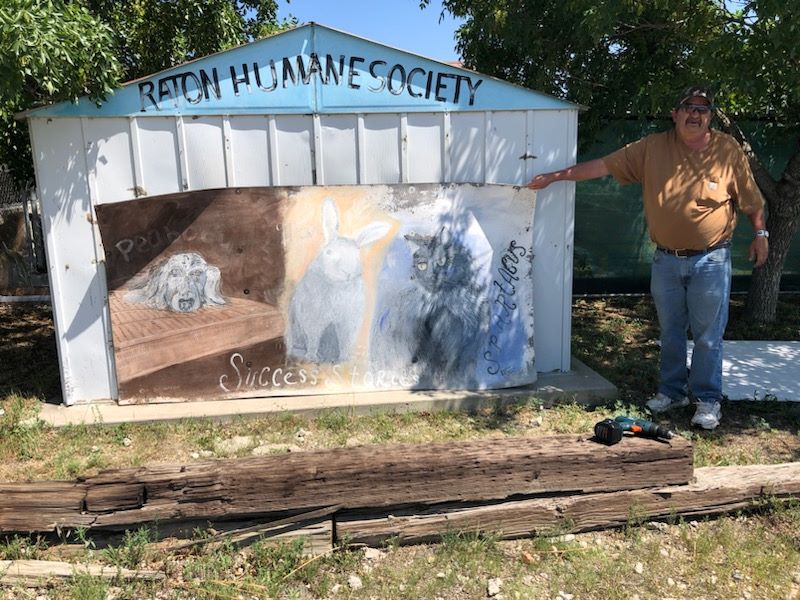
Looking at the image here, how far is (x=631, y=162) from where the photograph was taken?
4.42m

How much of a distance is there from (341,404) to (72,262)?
2.12m

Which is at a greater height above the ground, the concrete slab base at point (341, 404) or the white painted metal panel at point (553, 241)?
the white painted metal panel at point (553, 241)

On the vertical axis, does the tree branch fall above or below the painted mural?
above

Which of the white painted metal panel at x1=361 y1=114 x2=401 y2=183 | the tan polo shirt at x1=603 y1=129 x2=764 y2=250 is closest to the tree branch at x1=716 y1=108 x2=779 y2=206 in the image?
the tan polo shirt at x1=603 y1=129 x2=764 y2=250

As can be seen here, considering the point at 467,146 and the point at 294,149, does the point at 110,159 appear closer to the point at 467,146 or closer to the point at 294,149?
the point at 294,149

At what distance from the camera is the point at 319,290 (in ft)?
15.2

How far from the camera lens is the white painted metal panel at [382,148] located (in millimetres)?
4520

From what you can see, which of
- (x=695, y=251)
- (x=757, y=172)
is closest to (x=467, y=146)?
(x=695, y=251)

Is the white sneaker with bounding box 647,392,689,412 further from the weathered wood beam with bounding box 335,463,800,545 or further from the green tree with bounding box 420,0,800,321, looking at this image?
the green tree with bounding box 420,0,800,321

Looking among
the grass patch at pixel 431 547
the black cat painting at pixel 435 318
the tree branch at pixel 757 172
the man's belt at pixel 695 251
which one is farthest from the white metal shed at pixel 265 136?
the tree branch at pixel 757 172

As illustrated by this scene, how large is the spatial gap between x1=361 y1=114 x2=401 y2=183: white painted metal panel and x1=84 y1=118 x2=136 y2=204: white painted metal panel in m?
1.62

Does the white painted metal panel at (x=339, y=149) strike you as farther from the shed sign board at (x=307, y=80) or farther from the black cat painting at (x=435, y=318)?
the black cat painting at (x=435, y=318)

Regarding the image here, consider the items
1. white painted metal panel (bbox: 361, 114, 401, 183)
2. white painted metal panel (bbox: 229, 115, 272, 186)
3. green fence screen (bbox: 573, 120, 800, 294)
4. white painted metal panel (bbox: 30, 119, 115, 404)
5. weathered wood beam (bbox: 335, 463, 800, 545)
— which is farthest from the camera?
green fence screen (bbox: 573, 120, 800, 294)

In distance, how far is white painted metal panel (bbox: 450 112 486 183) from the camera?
15.1 feet
